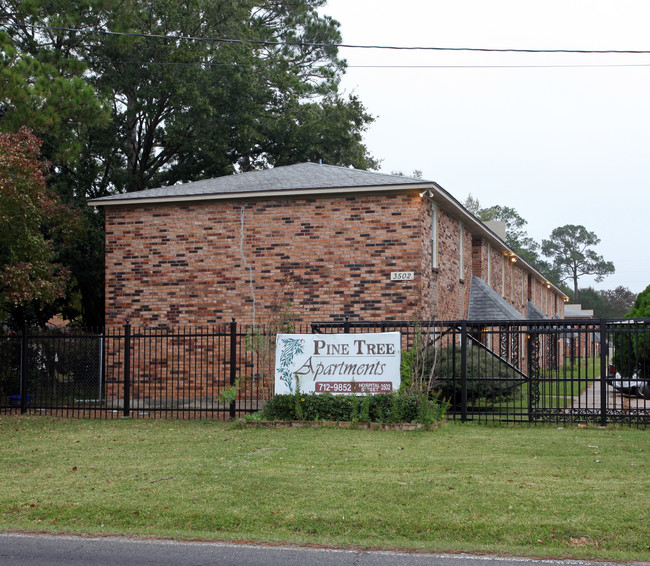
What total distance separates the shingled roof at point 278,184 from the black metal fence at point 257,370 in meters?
3.36

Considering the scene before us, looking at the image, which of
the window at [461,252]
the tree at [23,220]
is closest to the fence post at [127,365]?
the tree at [23,220]

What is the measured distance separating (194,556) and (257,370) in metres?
9.65

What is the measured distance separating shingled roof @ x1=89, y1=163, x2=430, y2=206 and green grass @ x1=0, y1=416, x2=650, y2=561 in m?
7.36

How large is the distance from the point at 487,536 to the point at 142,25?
2610 centimetres

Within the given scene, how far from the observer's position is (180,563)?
5.96 metres

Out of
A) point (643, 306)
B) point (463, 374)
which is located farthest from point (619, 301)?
point (463, 374)

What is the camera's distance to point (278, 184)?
19.1m

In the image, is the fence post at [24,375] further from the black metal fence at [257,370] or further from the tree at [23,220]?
the tree at [23,220]

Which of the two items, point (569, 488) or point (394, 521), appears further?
point (569, 488)

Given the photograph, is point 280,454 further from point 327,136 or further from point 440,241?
point 327,136

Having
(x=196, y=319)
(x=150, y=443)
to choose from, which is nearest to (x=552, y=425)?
(x=150, y=443)

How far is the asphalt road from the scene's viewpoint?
595 cm

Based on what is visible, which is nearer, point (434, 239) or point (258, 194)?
point (258, 194)

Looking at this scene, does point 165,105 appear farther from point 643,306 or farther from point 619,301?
point 619,301
